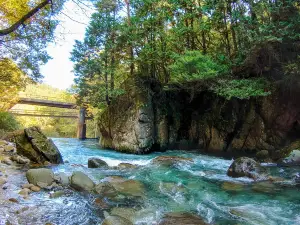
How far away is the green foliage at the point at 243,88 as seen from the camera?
10.1 meters

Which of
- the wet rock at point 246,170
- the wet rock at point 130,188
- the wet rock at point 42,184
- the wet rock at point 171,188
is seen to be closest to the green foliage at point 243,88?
the wet rock at point 246,170

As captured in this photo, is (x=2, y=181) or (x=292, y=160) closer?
(x=2, y=181)

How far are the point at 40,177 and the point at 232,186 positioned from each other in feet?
16.7

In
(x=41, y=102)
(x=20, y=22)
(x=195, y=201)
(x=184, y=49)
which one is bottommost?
(x=195, y=201)

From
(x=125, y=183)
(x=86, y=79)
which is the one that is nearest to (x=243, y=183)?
(x=125, y=183)

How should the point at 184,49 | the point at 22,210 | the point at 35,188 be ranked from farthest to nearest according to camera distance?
the point at 184,49 → the point at 35,188 → the point at 22,210

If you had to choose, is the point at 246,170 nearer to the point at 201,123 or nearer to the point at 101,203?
the point at 101,203

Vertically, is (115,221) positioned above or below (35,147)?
below

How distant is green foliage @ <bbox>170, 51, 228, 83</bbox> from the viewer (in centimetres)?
1060

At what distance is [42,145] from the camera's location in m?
8.76

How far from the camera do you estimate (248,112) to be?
12.6 m

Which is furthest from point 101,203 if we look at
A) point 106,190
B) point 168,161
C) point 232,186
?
point 168,161

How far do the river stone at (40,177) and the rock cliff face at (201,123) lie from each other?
7.05m

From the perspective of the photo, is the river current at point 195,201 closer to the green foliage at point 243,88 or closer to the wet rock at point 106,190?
the wet rock at point 106,190
